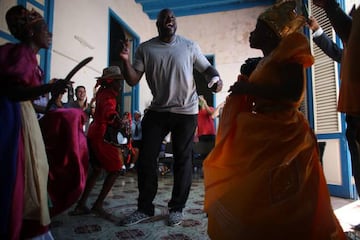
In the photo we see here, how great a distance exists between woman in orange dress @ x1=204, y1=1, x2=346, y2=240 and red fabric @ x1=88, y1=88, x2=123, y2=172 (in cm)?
126

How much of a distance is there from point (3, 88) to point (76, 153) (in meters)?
0.55

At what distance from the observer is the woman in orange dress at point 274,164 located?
1154 mm

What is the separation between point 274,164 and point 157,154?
4.21 ft

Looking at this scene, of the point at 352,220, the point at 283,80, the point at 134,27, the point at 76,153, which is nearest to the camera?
the point at 283,80

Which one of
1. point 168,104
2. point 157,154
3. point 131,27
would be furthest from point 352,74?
point 131,27

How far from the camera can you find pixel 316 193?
1211 mm

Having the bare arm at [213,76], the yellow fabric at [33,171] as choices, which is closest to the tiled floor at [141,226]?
the yellow fabric at [33,171]

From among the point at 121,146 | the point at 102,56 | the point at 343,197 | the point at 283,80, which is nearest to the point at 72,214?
the point at 121,146

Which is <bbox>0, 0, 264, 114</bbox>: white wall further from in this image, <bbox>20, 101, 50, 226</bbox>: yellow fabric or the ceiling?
<bbox>20, 101, 50, 226</bbox>: yellow fabric

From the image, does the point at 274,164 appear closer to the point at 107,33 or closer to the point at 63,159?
the point at 63,159

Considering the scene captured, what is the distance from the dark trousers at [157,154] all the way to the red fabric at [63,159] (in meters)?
0.67

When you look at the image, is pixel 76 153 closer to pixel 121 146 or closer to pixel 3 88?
pixel 3 88

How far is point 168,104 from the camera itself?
7.54 feet

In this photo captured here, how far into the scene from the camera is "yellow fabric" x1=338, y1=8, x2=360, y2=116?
1400 millimetres
